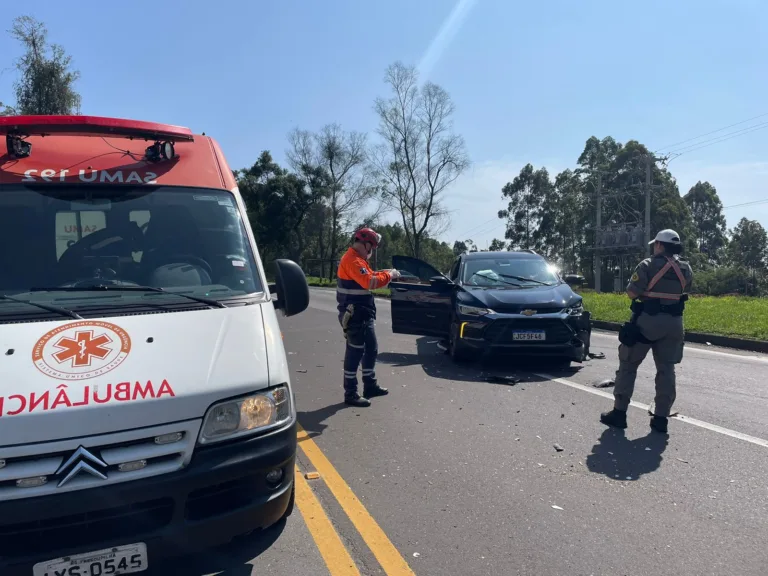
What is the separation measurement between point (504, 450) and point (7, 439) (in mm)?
3699

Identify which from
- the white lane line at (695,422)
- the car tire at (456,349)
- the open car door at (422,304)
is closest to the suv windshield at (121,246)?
the white lane line at (695,422)

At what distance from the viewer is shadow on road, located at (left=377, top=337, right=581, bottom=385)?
8016 mm

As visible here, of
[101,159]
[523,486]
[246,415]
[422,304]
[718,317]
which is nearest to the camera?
[246,415]

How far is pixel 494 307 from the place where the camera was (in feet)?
27.0

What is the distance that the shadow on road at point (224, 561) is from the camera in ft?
9.89

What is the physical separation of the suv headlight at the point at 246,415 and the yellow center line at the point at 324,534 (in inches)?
34.8

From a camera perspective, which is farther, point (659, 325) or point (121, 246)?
point (659, 325)

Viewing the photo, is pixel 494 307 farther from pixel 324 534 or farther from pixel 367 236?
pixel 324 534

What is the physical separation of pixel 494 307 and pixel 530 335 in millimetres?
629

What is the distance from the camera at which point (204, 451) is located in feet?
8.71

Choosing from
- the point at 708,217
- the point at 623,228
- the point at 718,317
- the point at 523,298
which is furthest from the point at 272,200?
the point at 708,217

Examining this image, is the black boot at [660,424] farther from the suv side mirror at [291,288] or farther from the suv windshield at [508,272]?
the suv windshield at [508,272]

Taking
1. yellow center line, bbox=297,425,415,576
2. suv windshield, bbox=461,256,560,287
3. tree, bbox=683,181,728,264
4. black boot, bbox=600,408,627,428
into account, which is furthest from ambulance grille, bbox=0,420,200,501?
tree, bbox=683,181,728,264

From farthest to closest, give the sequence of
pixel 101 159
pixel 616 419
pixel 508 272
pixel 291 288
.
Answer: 1. pixel 508 272
2. pixel 616 419
3. pixel 101 159
4. pixel 291 288
